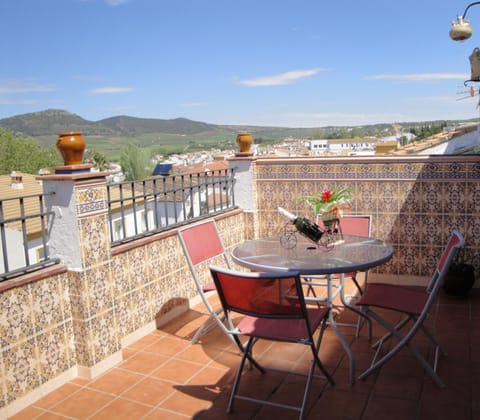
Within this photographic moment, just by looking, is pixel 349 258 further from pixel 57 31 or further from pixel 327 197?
pixel 57 31

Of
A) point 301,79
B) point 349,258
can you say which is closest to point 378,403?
point 349,258

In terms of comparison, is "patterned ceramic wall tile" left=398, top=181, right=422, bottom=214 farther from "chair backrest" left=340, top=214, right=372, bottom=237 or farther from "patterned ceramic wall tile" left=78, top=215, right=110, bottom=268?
"patterned ceramic wall tile" left=78, top=215, right=110, bottom=268

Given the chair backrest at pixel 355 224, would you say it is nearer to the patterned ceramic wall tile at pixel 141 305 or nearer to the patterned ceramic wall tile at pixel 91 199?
the patterned ceramic wall tile at pixel 141 305

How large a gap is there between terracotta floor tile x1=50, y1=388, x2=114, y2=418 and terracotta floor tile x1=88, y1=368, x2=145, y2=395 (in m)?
0.06

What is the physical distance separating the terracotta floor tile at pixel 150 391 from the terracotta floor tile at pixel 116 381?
5cm

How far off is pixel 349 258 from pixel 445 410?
0.98 metres

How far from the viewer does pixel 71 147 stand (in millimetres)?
2947

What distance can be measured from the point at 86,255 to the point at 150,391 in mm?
921

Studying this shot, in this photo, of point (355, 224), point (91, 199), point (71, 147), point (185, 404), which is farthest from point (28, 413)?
point (355, 224)

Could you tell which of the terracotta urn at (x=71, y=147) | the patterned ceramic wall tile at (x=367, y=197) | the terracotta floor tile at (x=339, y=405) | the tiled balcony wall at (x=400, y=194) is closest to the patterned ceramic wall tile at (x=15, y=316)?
the terracotta urn at (x=71, y=147)

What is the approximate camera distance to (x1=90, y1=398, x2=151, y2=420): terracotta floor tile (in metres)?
2.65

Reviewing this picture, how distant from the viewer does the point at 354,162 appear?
4.98 metres

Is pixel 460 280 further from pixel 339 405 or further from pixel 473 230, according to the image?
pixel 339 405

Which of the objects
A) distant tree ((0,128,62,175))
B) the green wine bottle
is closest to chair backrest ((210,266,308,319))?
the green wine bottle
